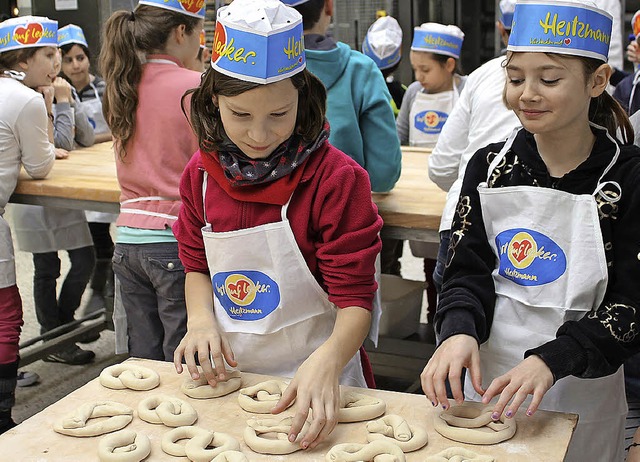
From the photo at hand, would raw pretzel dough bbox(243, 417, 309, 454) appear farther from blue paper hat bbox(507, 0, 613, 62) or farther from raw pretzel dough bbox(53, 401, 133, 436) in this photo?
blue paper hat bbox(507, 0, 613, 62)

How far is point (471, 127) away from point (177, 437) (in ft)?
4.30

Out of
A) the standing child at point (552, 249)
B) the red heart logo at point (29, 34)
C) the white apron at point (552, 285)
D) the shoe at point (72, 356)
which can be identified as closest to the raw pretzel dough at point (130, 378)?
the standing child at point (552, 249)

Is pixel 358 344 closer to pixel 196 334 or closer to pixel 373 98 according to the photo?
pixel 196 334

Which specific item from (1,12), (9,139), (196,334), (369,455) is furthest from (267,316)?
(1,12)

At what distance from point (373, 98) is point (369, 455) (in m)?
1.26

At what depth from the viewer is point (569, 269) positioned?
1.48m

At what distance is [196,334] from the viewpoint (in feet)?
5.16

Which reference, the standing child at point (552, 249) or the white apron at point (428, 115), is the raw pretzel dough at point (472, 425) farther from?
the white apron at point (428, 115)

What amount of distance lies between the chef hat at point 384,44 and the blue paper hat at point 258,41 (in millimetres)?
3189

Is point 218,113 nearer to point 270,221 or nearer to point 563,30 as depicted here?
point 270,221

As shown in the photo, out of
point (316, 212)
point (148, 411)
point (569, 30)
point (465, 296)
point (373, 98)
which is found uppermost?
point (569, 30)

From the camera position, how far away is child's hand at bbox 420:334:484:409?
4.50ft

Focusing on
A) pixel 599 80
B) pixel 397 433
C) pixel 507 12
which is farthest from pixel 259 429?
pixel 507 12

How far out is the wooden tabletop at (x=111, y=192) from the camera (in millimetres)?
2354
